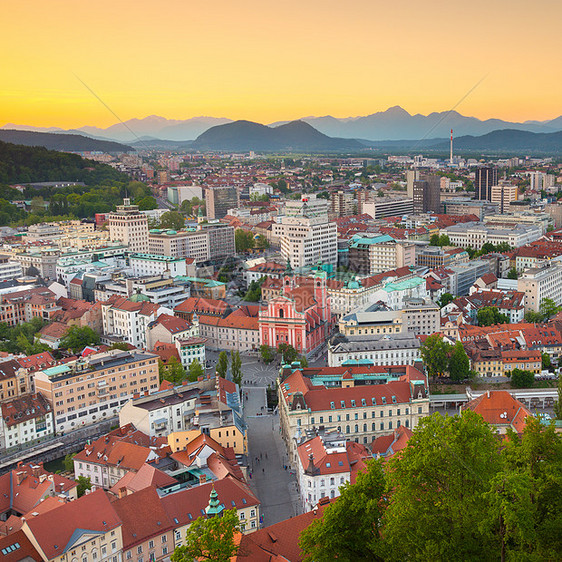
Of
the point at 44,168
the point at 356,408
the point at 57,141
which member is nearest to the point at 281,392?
the point at 356,408

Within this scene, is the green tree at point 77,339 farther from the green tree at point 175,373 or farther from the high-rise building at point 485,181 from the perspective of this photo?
the high-rise building at point 485,181

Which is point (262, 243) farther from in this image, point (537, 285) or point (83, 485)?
point (83, 485)

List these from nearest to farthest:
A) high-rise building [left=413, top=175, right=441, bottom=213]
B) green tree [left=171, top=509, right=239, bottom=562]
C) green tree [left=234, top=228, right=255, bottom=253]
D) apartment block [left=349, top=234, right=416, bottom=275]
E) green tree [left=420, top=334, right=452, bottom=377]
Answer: green tree [left=171, top=509, right=239, bottom=562] < green tree [left=420, top=334, right=452, bottom=377] < apartment block [left=349, top=234, right=416, bottom=275] < green tree [left=234, top=228, right=255, bottom=253] < high-rise building [left=413, top=175, right=441, bottom=213]

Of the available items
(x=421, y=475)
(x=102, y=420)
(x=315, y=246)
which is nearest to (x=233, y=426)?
(x=102, y=420)

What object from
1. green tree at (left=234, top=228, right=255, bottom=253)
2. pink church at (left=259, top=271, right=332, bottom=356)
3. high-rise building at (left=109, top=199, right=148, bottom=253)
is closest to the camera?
pink church at (left=259, top=271, right=332, bottom=356)

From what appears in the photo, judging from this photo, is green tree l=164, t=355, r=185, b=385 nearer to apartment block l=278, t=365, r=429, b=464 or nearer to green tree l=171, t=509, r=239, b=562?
apartment block l=278, t=365, r=429, b=464

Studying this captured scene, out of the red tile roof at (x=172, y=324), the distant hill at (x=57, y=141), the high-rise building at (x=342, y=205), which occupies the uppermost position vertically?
the distant hill at (x=57, y=141)

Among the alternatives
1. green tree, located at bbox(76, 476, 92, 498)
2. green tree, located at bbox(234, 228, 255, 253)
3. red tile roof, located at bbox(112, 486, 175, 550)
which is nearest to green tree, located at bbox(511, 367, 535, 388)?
red tile roof, located at bbox(112, 486, 175, 550)

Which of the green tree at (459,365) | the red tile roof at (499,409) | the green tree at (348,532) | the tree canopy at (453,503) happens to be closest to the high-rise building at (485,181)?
the green tree at (459,365)
